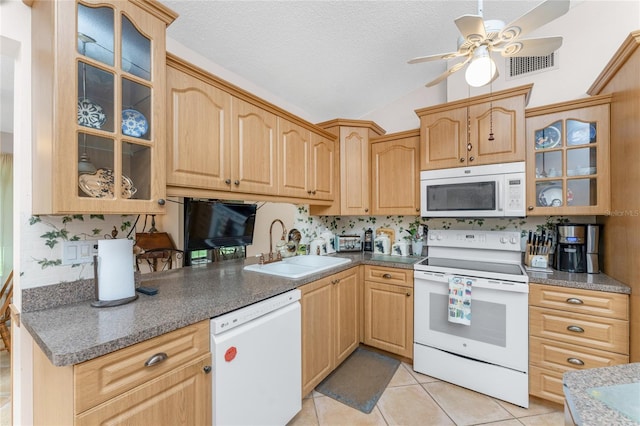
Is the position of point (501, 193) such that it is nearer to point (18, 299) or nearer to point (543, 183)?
point (543, 183)

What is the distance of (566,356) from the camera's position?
170 centimetres

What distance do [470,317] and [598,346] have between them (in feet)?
2.27

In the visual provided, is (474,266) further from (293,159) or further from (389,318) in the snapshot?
(293,159)

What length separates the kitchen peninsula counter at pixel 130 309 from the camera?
848mm

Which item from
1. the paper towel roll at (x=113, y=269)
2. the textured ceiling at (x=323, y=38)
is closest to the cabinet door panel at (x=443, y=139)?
the textured ceiling at (x=323, y=38)

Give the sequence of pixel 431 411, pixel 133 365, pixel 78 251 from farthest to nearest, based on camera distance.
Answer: pixel 431 411 < pixel 78 251 < pixel 133 365

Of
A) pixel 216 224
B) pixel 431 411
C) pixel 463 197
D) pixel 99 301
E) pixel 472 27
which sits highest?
pixel 472 27

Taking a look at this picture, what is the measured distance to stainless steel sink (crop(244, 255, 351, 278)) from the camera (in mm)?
1902

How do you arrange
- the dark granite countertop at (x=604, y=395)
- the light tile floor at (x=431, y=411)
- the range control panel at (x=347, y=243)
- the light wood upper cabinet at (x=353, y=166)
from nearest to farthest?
the dark granite countertop at (x=604, y=395) < the light tile floor at (x=431, y=411) < the light wood upper cabinet at (x=353, y=166) < the range control panel at (x=347, y=243)

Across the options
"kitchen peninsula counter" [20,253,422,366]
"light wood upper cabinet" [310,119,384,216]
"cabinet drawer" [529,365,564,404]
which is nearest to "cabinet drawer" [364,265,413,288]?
"light wood upper cabinet" [310,119,384,216]

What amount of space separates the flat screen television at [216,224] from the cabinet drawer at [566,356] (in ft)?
7.32

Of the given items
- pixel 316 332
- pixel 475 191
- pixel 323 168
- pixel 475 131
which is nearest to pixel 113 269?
pixel 316 332

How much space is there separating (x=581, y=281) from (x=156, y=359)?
2399 mm

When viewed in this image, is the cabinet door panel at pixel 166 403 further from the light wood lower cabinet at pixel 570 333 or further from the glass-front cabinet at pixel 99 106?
the light wood lower cabinet at pixel 570 333
